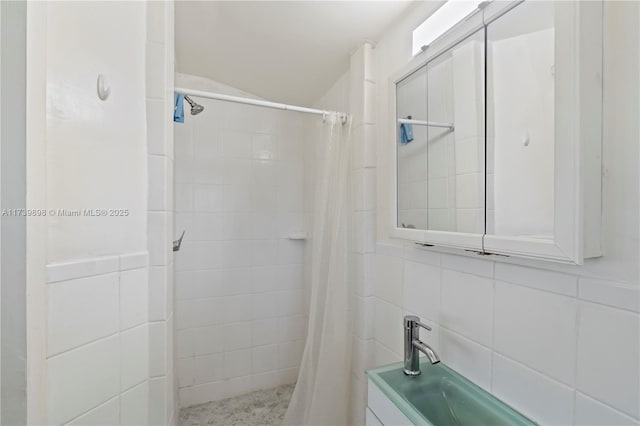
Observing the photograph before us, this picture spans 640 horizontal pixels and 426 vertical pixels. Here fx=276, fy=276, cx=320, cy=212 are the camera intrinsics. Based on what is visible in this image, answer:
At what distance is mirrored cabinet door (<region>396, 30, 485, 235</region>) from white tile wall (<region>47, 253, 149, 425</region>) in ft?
3.35

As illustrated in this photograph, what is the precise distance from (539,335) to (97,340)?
124cm

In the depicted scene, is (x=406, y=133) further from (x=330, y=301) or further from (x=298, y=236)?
(x=298, y=236)

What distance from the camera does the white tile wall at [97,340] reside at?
75 centimetres

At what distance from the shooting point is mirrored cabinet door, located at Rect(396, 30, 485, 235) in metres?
0.84

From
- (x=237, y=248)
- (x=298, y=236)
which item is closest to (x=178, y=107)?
(x=237, y=248)

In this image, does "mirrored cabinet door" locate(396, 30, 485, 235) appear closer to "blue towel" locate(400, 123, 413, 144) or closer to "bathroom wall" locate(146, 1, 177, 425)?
"blue towel" locate(400, 123, 413, 144)

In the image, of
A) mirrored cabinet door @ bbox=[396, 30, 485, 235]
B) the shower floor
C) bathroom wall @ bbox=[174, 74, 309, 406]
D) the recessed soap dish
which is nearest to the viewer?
mirrored cabinet door @ bbox=[396, 30, 485, 235]

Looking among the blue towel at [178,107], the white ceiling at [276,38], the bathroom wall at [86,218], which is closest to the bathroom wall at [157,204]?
the bathroom wall at [86,218]

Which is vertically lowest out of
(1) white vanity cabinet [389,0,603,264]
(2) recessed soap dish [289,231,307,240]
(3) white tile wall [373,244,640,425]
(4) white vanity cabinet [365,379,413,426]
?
(4) white vanity cabinet [365,379,413,426]

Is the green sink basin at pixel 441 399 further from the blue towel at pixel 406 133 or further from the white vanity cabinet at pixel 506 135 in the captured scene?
the blue towel at pixel 406 133

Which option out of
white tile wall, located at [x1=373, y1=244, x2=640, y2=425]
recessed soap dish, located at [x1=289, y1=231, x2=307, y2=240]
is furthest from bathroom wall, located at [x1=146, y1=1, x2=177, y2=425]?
recessed soap dish, located at [x1=289, y1=231, x2=307, y2=240]

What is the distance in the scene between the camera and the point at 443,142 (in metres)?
0.98

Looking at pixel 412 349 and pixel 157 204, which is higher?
pixel 157 204

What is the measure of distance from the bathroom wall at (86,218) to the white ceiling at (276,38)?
0.48 m
